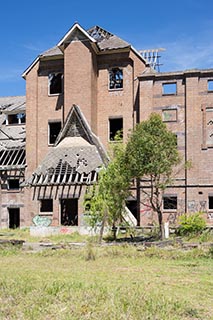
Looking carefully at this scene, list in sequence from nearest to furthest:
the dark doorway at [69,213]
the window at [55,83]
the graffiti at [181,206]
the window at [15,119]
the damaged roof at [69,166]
Result: 1. the graffiti at [181,206]
2. the damaged roof at [69,166]
3. the dark doorway at [69,213]
4. the window at [55,83]
5. the window at [15,119]

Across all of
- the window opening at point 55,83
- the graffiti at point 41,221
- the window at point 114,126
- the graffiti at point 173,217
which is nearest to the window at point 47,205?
the graffiti at point 41,221

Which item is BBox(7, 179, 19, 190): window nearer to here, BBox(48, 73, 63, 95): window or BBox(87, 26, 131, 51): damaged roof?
BBox(48, 73, 63, 95): window

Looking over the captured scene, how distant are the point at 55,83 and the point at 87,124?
6.04 meters

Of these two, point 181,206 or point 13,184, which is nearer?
point 181,206

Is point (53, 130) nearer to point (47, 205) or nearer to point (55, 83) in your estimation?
point (55, 83)

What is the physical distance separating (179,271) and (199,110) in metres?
19.8

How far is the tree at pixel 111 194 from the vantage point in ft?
78.0

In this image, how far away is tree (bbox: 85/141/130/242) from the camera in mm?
23766

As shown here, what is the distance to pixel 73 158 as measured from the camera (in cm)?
3269

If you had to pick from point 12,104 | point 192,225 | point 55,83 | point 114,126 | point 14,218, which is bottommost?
point 14,218

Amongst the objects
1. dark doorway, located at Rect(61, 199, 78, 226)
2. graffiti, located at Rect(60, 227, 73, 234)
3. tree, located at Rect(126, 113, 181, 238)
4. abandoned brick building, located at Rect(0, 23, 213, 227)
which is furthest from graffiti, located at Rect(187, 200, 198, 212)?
dark doorway, located at Rect(61, 199, 78, 226)

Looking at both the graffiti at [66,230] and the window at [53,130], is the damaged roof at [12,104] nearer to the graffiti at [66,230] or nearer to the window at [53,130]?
the window at [53,130]

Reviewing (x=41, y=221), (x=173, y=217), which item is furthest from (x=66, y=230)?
(x=173, y=217)

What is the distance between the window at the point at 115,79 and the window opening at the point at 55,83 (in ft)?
14.4
